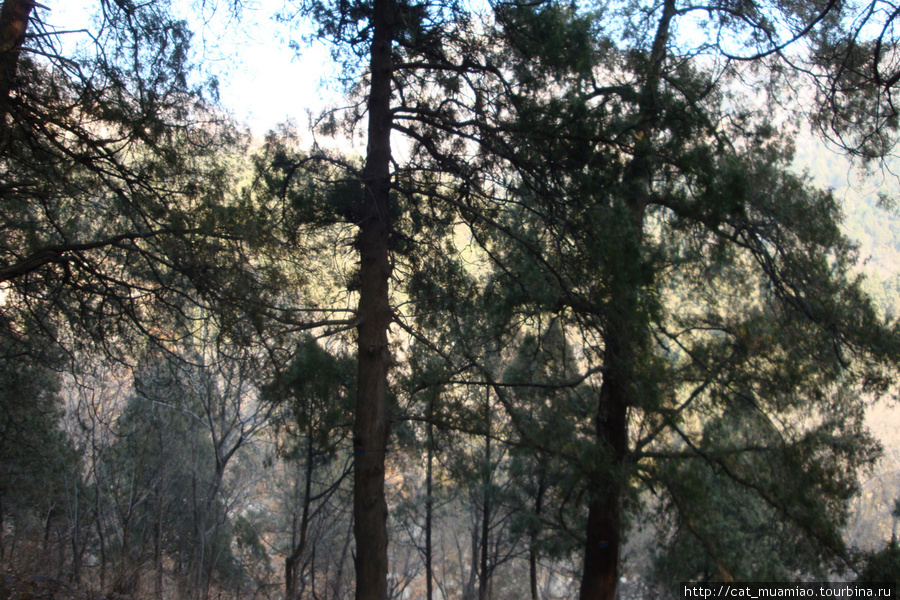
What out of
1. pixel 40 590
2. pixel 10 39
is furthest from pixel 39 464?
pixel 10 39

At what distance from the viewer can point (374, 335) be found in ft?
17.0

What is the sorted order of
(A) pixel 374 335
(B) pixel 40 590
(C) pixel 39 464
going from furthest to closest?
(C) pixel 39 464
(A) pixel 374 335
(B) pixel 40 590

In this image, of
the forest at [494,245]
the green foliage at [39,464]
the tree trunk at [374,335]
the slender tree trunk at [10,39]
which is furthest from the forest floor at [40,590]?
the green foliage at [39,464]

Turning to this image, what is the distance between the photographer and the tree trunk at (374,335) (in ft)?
15.5

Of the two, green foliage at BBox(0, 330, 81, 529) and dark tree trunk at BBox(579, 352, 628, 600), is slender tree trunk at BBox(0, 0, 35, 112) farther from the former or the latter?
green foliage at BBox(0, 330, 81, 529)

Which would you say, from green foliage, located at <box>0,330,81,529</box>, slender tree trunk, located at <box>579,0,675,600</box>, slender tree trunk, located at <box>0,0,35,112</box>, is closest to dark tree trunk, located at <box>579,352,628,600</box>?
slender tree trunk, located at <box>579,0,675,600</box>

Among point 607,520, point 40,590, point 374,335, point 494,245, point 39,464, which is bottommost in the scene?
point 40,590

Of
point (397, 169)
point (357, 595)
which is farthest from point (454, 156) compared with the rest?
point (357, 595)

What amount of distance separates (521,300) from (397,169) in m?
1.67

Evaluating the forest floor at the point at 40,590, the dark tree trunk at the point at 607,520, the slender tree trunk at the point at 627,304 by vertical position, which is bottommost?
the forest floor at the point at 40,590

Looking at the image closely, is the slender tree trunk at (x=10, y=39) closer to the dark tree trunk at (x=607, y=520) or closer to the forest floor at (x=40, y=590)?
the forest floor at (x=40, y=590)

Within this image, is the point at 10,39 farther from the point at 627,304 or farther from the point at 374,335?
the point at 627,304

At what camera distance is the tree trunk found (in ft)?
15.5

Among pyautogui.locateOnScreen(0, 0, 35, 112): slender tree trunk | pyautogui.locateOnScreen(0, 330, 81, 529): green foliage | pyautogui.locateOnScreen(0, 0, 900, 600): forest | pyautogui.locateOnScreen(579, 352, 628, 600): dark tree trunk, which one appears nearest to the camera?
pyautogui.locateOnScreen(0, 0, 35, 112): slender tree trunk
